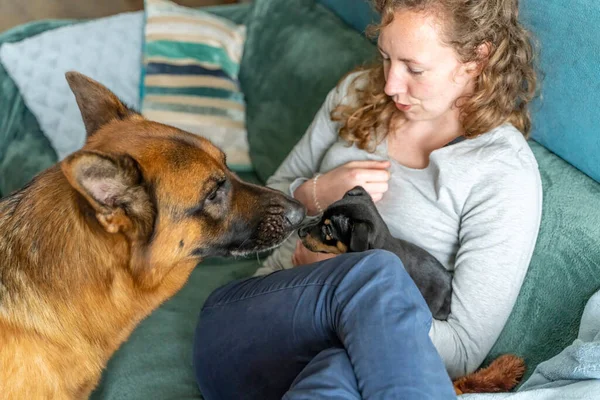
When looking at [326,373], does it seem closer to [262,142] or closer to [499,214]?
[499,214]

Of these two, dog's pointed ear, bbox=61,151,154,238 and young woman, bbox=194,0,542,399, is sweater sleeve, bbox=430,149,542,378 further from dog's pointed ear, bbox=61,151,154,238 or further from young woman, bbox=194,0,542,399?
dog's pointed ear, bbox=61,151,154,238

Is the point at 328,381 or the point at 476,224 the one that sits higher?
the point at 476,224

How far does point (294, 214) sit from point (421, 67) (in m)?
0.50

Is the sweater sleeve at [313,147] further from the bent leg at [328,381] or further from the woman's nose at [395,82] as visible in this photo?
the bent leg at [328,381]

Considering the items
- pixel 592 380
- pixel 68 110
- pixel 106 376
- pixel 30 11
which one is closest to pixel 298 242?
pixel 106 376

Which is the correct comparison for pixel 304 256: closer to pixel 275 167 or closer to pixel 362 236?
pixel 362 236

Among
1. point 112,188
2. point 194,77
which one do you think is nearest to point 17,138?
point 194,77

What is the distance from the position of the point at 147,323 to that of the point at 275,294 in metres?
0.64

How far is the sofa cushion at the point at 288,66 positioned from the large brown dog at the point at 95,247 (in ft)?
3.24

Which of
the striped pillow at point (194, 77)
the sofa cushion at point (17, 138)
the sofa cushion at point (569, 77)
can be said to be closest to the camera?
the sofa cushion at point (569, 77)

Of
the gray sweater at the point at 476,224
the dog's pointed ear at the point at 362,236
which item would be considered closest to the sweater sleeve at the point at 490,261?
the gray sweater at the point at 476,224

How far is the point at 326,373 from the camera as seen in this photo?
120 cm

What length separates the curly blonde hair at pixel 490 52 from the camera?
1.51 m

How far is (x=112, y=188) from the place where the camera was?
4.06 feet
